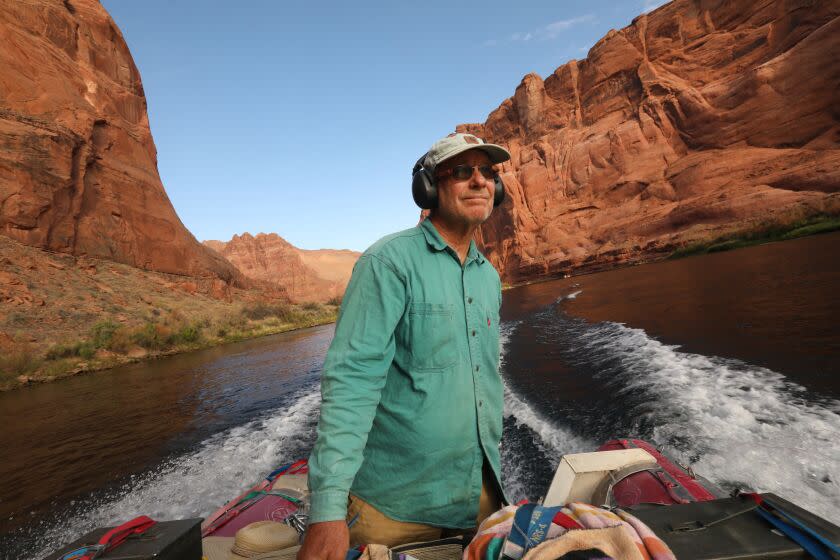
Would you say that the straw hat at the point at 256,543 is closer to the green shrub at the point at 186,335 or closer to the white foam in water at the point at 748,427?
the white foam in water at the point at 748,427

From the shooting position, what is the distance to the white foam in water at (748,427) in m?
3.04

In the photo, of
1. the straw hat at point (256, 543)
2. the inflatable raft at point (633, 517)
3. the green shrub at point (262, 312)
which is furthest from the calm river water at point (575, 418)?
the green shrub at point (262, 312)

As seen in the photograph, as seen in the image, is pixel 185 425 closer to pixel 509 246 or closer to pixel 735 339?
pixel 735 339

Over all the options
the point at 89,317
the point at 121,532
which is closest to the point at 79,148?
the point at 89,317

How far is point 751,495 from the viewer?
4.35 ft

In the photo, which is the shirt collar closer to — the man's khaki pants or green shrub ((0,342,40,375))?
the man's khaki pants

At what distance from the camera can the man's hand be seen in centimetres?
131

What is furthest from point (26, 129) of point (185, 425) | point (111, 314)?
point (185, 425)

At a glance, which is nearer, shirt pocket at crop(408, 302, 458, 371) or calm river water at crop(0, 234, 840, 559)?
shirt pocket at crop(408, 302, 458, 371)

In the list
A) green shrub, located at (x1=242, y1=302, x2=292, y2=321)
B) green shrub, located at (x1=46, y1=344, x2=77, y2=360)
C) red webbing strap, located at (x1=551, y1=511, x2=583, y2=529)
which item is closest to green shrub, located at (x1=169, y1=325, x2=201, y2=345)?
green shrub, located at (x1=46, y1=344, x2=77, y2=360)

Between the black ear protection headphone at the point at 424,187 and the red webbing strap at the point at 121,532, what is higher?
the black ear protection headphone at the point at 424,187

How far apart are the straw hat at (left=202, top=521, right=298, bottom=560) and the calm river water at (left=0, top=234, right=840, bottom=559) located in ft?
7.81

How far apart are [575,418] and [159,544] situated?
4.72 metres

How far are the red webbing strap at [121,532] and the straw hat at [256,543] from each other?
76cm
